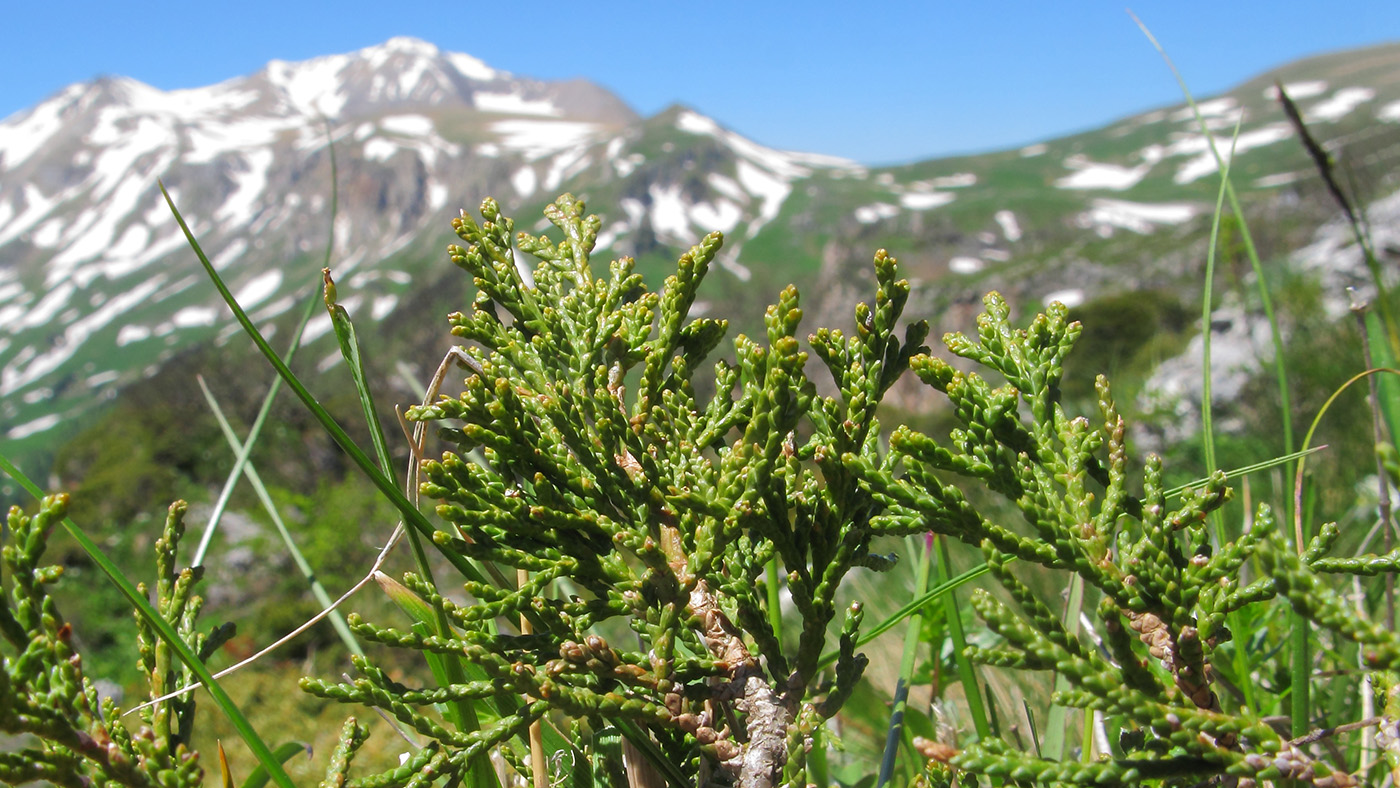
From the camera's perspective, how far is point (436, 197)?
4161 inches

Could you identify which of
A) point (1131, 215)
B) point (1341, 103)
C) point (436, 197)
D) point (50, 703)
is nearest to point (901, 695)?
point (50, 703)

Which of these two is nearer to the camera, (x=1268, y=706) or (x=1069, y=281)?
(x=1268, y=706)

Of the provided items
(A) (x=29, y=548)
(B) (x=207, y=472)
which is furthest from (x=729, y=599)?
(B) (x=207, y=472)

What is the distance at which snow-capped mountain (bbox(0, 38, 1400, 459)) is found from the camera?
7706cm

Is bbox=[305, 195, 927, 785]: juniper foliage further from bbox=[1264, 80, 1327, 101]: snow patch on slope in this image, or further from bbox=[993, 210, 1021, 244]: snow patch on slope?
bbox=[1264, 80, 1327, 101]: snow patch on slope

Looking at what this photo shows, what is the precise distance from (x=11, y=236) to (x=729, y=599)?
483 feet

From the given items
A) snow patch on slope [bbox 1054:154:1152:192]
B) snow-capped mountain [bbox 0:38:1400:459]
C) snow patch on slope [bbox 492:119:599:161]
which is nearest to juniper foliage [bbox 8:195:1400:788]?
snow-capped mountain [bbox 0:38:1400:459]

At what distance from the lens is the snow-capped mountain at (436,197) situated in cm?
7706

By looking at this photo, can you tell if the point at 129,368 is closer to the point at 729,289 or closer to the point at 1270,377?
the point at 729,289

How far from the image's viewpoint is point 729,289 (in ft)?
182

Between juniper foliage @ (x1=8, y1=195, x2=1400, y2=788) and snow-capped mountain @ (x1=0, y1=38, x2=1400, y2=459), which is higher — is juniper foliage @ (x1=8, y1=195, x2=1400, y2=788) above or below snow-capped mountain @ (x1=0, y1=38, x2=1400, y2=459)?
below

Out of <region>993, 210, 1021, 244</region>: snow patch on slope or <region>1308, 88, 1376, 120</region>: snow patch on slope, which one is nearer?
<region>993, 210, 1021, 244</region>: snow patch on slope

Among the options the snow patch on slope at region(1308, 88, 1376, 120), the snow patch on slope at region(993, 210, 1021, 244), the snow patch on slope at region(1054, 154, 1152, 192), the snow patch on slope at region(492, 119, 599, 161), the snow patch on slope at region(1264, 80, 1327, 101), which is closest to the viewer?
the snow patch on slope at region(993, 210, 1021, 244)

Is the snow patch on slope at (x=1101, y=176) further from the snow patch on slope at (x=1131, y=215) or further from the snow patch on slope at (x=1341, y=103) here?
the snow patch on slope at (x=1341, y=103)
